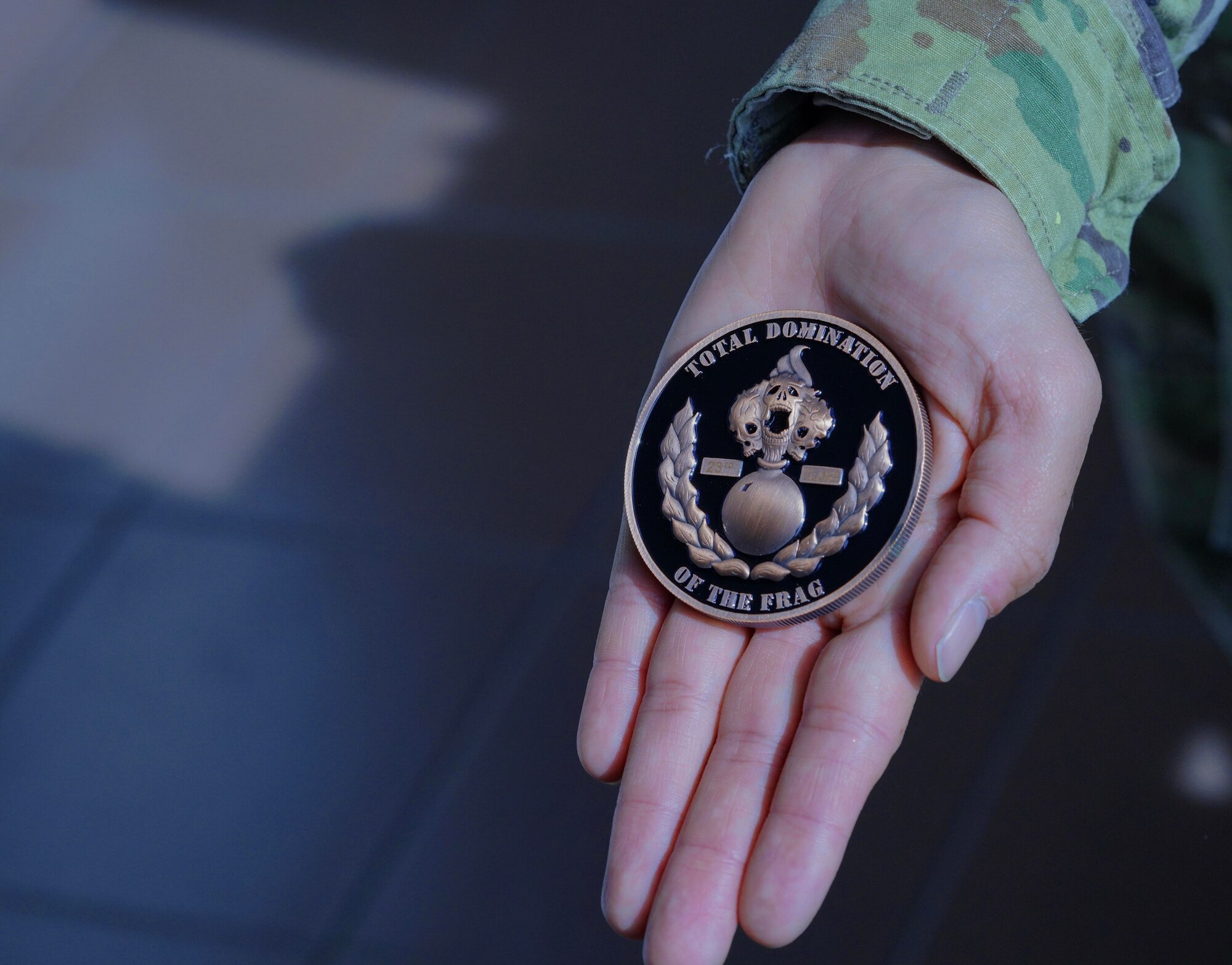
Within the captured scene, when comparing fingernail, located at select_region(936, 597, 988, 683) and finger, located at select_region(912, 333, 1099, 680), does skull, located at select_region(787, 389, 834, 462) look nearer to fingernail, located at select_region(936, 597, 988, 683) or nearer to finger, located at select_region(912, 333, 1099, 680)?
finger, located at select_region(912, 333, 1099, 680)

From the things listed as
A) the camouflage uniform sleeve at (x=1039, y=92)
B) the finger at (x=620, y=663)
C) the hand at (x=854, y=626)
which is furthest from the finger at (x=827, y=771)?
the camouflage uniform sleeve at (x=1039, y=92)

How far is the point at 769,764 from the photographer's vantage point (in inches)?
47.3

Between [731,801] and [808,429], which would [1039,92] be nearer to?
[808,429]

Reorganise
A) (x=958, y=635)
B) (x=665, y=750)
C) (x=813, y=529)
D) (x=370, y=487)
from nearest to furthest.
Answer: (x=958, y=635) < (x=665, y=750) < (x=813, y=529) < (x=370, y=487)

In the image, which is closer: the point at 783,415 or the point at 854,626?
the point at 854,626

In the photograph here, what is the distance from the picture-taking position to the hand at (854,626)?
113cm

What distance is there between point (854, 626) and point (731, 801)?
23 centimetres

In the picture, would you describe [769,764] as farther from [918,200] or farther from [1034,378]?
[918,200]

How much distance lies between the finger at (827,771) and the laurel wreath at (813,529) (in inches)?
4.9

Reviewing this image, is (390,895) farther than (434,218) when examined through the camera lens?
No

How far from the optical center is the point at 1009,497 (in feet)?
3.85

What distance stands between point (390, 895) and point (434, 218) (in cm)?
168

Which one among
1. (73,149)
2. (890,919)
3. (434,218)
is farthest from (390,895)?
(73,149)

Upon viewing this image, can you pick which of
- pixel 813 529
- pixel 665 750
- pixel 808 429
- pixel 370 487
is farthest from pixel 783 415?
pixel 370 487
